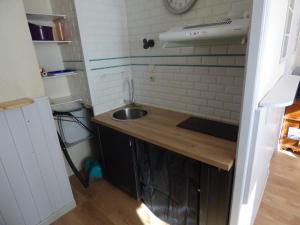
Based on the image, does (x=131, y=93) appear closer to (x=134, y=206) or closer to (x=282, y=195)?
(x=134, y=206)

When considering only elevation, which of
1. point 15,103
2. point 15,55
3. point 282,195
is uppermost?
point 15,55

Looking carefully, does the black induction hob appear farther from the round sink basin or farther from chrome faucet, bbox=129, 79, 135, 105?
chrome faucet, bbox=129, 79, 135, 105

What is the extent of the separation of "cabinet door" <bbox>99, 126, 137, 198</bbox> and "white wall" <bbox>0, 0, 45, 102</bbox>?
2.43 ft

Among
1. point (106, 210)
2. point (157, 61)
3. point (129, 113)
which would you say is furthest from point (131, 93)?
point (106, 210)

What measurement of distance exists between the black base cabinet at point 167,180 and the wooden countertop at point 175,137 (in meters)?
0.07

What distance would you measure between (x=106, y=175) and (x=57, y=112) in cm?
86

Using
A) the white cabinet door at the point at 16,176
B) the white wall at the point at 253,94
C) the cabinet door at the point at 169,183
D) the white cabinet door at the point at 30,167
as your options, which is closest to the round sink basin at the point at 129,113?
the cabinet door at the point at 169,183

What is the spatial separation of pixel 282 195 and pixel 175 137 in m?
1.33

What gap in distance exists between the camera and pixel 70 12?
1.65m

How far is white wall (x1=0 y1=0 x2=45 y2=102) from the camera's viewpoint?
1.21 metres

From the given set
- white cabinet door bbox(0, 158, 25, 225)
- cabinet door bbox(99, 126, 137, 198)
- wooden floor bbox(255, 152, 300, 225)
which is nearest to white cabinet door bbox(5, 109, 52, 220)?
white cabinet door bbox(0, 158, 25, 225)

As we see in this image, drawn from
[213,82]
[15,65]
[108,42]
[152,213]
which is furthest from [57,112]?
[213,82]

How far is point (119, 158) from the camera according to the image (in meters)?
1.77

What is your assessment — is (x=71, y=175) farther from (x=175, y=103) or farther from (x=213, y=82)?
(x=213, y=82)
